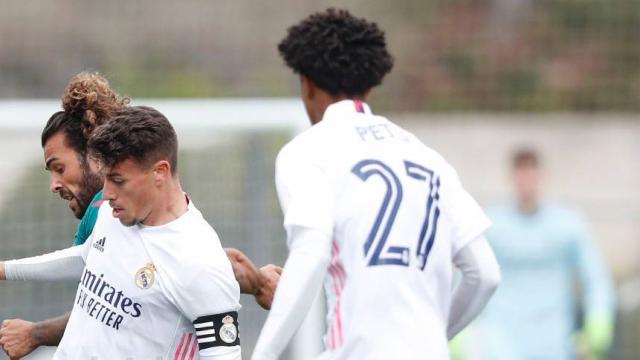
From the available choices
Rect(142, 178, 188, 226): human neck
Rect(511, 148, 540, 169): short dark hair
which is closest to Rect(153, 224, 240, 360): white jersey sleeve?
Rect(142, 178, 188, 226): human neck

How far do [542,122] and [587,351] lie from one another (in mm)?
5541

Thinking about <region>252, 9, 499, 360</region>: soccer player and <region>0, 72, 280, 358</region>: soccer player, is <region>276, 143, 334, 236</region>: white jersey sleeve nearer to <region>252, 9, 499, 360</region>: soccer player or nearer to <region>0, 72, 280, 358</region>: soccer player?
<region>252, 9, 499, 360</region>: soccer player

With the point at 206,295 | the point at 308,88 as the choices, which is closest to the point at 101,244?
the point at 206,295

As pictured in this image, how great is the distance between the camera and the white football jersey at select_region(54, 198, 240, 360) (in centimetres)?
424

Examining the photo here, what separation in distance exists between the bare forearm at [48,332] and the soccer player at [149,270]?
12.2 inches

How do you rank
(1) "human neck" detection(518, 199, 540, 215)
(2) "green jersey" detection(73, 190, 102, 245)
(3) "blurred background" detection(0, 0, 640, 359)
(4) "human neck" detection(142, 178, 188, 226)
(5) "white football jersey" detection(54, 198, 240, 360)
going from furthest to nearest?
1. (3) "blurred background" detection(0, 0, 640, 359)
2. (1) "human neck" detection(518, 199, 540, 215)
3. (2) "green jersey" detection(73, 190, 102, 245)
4. (4) "human neck" detection(142, 178, 188, 226)
5. (5) "white football jersey" detection(54, 198, 240, 360)

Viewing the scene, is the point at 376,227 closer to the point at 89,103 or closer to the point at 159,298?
the point at 159,298

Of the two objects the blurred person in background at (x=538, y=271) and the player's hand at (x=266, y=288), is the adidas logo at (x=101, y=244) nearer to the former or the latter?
the player's hand at (x=266, y=288)

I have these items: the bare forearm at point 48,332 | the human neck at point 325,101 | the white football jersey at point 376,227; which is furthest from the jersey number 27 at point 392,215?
the bare forearm at point 48,332

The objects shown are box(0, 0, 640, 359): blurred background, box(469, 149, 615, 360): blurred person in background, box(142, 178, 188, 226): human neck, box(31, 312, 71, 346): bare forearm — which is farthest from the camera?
box(0, 0, 640, 359): blurred background

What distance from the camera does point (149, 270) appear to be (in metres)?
4.28

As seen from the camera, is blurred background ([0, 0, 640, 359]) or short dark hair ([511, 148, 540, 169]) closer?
short dark hair ([511, 148, 540, 169])

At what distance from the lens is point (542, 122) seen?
14.9 metres

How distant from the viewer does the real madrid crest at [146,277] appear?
4.27 metres
